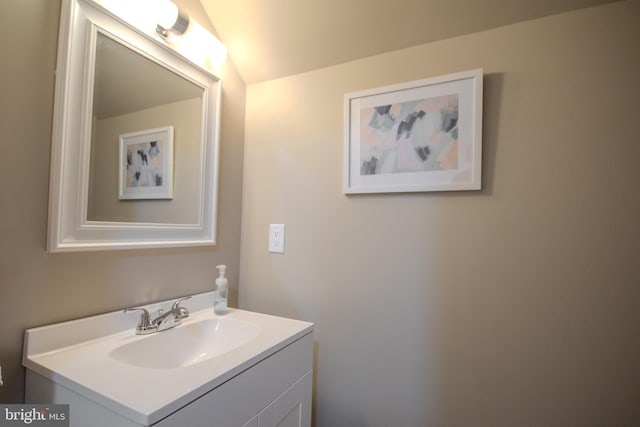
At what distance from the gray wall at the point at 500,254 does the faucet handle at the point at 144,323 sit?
56 cm

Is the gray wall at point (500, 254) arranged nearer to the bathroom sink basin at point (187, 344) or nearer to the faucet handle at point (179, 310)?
the bathroom sink basin at point (187, 344)

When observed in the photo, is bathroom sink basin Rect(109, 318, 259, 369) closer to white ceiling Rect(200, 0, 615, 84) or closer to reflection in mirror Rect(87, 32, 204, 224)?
reflection in mirror Rect(87, 32, 204, 224)

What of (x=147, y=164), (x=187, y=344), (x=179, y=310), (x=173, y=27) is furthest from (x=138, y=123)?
(x=187, y=344)

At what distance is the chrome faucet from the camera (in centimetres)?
88

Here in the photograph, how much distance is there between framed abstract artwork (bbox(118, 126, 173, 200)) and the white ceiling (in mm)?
515

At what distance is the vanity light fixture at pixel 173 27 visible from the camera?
88 centimetres

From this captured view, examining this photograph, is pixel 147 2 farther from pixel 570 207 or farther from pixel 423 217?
pixel 570 207

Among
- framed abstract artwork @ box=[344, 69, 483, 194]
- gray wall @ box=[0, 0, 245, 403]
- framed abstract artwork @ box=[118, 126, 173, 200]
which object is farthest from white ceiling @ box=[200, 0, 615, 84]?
gray wall @ box=[0, 0, 245, 403]

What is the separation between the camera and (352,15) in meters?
1.03

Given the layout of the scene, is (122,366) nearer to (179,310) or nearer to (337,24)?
(179,310)

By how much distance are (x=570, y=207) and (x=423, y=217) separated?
420 mm

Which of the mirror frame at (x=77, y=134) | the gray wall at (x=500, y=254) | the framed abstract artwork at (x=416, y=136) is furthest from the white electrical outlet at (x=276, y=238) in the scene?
the mirror frame at (x=77, y=134)

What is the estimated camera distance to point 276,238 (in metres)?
1.28

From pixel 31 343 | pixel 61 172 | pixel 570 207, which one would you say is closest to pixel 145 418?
pixel 31 343
